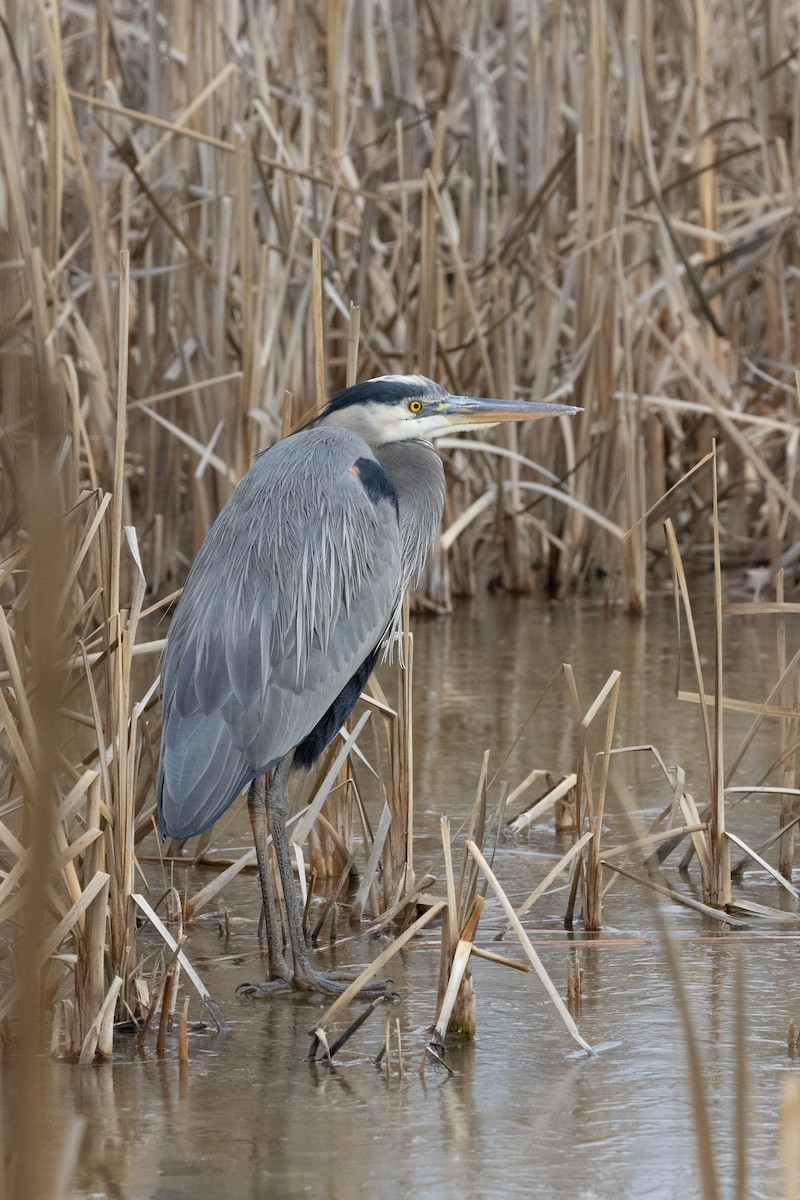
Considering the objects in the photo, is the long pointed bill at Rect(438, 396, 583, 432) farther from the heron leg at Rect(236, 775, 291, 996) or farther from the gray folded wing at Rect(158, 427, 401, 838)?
the heron leg at Rect(236, 775, 291, 996)

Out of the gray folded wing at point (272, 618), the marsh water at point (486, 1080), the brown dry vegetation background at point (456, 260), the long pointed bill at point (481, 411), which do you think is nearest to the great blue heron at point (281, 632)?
the gray folded wing at point (272, 618)

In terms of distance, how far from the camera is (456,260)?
588 cm

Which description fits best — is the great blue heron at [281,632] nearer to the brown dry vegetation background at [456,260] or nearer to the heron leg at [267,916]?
the heron leg at [267,916]

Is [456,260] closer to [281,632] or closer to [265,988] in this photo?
[281,632]

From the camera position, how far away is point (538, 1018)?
2633 millimetres

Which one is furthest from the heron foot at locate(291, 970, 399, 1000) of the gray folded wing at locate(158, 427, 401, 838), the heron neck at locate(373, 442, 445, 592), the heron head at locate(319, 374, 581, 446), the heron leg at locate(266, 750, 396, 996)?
the heron head at locate(319, 374, 581, 446)

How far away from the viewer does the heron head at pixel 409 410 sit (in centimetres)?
348

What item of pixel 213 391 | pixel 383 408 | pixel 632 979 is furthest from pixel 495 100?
pixel 632 979

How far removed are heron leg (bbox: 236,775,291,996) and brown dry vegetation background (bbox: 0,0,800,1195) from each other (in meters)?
1.80

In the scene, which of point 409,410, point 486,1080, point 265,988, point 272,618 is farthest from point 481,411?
point 486,1080

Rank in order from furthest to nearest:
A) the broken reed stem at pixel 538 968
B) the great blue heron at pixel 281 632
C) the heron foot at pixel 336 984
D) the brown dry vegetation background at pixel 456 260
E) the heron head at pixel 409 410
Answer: the brown dry vegetation background at pixel 456 260, the heron head at pixel 409 410, the great blue heron at pixel 281 632, the heron foot at pixel 336 984, the broken reed stem at pixel 538 968

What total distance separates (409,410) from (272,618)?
27.0 inches

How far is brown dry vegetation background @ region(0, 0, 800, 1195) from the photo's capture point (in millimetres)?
5535

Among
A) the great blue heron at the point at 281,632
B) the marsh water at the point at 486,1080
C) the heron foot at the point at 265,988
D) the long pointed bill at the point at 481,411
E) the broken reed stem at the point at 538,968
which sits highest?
the long pointed bill at the point at 481,411
